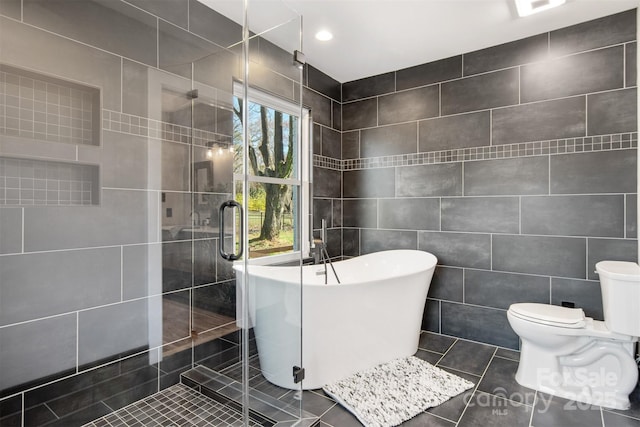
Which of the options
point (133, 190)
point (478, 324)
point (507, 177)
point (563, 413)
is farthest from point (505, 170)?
point (133, 190)

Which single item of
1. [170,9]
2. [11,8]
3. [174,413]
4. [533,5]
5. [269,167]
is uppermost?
[533,5]

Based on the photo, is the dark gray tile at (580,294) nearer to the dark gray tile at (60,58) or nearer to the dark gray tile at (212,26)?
the dark gray tile at (212,26)

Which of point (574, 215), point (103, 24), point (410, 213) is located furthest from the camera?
point (410, 213)

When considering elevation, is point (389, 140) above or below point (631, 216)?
above

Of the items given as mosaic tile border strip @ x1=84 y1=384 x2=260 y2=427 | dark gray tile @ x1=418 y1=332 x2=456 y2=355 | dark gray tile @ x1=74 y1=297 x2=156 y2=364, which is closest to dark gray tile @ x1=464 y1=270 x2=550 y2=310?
dark gray tile @ x1=418 y1=332 x2=456 y2=355

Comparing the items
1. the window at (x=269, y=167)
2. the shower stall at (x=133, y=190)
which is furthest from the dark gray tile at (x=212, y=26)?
the window at (x=269, y=167)

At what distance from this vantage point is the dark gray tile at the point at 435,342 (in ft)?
9.37

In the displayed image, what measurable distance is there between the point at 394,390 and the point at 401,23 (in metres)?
2.60

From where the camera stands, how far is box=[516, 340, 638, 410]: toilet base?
2043mm

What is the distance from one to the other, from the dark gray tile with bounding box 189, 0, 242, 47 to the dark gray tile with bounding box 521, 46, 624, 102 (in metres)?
2.30

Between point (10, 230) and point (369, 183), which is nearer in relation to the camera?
point (10, 230)

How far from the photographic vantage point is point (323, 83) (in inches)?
139

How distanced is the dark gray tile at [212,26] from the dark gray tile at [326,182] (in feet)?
4.62

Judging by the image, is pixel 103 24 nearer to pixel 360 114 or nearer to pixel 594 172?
pixel 360 114
